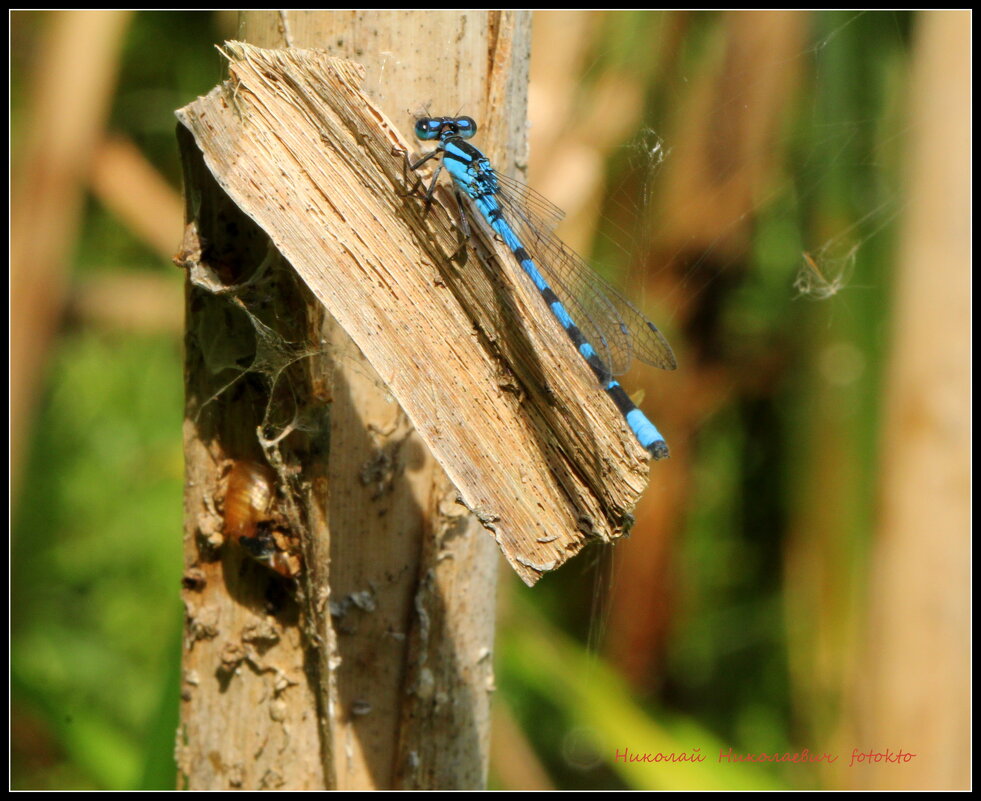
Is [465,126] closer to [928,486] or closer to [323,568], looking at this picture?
[323,568]

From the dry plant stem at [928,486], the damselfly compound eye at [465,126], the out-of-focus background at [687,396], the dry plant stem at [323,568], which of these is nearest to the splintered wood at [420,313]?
the dry plant stem at [323,568]

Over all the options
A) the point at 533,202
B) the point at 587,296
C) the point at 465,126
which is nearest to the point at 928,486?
the point at 587,296

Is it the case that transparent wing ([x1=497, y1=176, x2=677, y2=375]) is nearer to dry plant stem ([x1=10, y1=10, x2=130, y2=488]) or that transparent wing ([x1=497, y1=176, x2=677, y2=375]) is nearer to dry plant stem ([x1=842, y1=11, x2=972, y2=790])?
dry plant stem ([x1=842, y1=11, x2=972, y2=790])

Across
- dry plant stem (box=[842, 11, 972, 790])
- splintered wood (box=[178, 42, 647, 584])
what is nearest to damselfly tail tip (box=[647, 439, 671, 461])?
splintered wood (box=[178, 42, 647, 584])

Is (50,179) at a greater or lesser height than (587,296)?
greater

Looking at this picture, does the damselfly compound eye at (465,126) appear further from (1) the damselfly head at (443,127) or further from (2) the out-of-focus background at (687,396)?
(2) the out-of-focus background at (687,396)

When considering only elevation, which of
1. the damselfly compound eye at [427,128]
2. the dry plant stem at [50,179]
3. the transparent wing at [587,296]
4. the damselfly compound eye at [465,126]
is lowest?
the transparent wing at [587,296]
